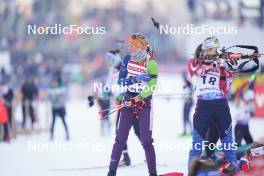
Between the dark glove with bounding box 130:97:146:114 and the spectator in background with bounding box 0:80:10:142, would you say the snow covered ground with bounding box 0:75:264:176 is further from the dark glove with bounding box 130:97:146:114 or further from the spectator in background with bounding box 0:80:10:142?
the dark glove with bounding box 130:97:146:114

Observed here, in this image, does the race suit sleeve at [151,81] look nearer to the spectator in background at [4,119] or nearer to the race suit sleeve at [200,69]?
the race suit sleeve at [200,69]

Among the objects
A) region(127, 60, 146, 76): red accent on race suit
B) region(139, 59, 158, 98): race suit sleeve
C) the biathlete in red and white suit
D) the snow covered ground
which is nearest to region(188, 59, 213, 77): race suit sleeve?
the biathlete in red and white suit

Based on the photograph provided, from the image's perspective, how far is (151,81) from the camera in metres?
A: 9.92

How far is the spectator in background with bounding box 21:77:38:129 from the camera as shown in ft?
68.2

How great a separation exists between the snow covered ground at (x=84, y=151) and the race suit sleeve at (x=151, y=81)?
1712 mm

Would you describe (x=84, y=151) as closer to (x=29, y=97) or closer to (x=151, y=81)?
(x=151, y=81)

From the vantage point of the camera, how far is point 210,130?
1084 centimetres

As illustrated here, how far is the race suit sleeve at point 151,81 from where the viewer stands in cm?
991

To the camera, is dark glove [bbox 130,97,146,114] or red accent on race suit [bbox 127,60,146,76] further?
red accent on race suit [bbox 127,60,146,76]

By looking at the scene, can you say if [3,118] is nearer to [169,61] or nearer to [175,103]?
[175,103]

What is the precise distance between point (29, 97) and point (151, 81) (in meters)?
11.5

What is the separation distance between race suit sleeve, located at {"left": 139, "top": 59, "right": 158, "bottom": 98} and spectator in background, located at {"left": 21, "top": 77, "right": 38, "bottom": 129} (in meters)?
11.0

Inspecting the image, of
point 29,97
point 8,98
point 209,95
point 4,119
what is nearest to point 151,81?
point 209,95

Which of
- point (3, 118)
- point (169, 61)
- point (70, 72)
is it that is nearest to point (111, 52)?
point (3, 118)
